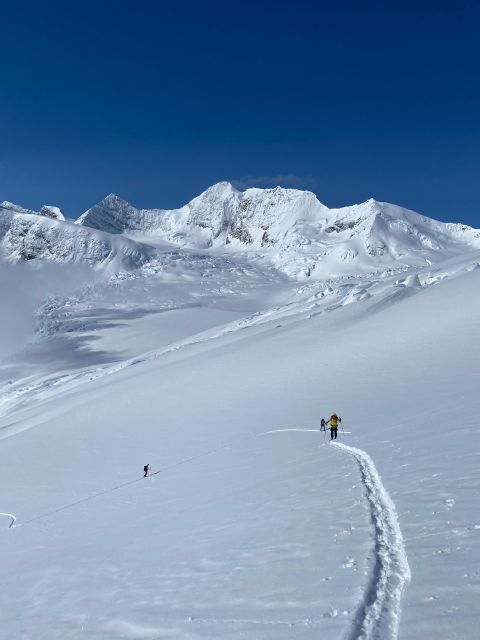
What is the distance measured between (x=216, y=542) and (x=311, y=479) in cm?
420

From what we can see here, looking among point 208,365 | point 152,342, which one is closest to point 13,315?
point 152,342

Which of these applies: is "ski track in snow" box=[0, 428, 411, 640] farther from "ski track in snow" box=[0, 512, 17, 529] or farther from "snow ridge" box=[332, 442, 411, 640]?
"ski track in snow" box=[0, 512, 17, 529]

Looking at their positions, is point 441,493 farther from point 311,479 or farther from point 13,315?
point 13,315

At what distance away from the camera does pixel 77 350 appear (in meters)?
131

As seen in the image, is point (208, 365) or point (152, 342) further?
point (152, 342)

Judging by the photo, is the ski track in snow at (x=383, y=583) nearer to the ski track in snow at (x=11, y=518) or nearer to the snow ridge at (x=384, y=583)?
the snow ridge at (x=384, y=583)

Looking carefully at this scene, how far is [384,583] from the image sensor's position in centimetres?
654

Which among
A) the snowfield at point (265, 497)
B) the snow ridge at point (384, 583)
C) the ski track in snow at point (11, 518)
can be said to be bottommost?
the ski track in snow at point (11, 518)

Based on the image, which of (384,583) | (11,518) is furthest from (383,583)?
(11,518)

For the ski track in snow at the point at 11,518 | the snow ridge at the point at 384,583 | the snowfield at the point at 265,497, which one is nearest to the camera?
the snow ridge at the point at 384,583

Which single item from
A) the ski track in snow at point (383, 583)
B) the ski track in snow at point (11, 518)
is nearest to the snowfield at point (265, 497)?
the ski track in snow at point (383, 583)

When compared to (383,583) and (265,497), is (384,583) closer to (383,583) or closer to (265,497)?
(383,583)

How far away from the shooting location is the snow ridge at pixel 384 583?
563cm

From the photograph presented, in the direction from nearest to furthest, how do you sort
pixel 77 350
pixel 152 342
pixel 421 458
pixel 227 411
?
1. pixel 421 458
2. pixel 227 411
3. pixel 152 342
4. pixel 77 350
